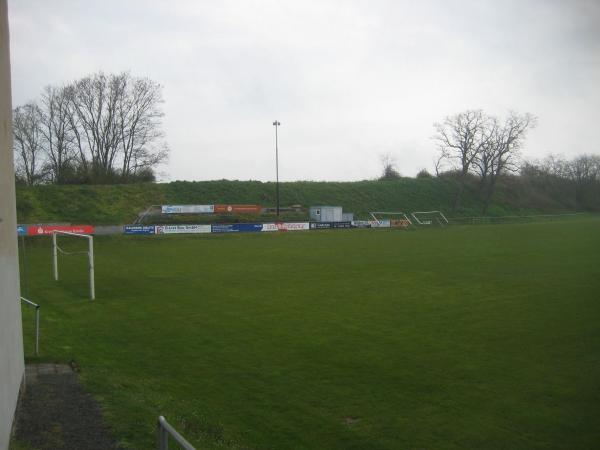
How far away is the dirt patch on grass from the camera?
5.57 meters

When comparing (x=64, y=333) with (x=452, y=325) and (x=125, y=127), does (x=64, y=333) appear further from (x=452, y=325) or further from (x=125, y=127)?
(x=125, y=127)

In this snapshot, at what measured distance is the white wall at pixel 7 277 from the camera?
521 cm

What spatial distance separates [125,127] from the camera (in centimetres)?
5788

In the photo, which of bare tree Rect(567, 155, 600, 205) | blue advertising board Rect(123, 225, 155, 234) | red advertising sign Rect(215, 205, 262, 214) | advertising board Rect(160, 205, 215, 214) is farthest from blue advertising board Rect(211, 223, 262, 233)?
bare tree Rect(567, 155, 600, 205)

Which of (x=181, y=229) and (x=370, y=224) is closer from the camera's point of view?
(x=181, y=229)

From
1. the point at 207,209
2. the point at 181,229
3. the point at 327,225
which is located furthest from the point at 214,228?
the point at 327,225

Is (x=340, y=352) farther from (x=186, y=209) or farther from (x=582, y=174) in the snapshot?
(x=186, y=209)

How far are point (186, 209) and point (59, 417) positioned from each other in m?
41.3

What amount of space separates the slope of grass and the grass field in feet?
76.9

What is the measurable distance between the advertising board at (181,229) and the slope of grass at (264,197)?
6143mm

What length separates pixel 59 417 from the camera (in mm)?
6289

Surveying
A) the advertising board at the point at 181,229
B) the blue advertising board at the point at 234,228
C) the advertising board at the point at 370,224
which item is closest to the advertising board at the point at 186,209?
the blue advertising board at the point at 234,228

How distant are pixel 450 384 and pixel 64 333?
845 cm

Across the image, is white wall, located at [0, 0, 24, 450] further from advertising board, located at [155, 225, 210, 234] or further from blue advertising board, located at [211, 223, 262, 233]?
blue advertising board, located at [211, 223, 262, 233]
